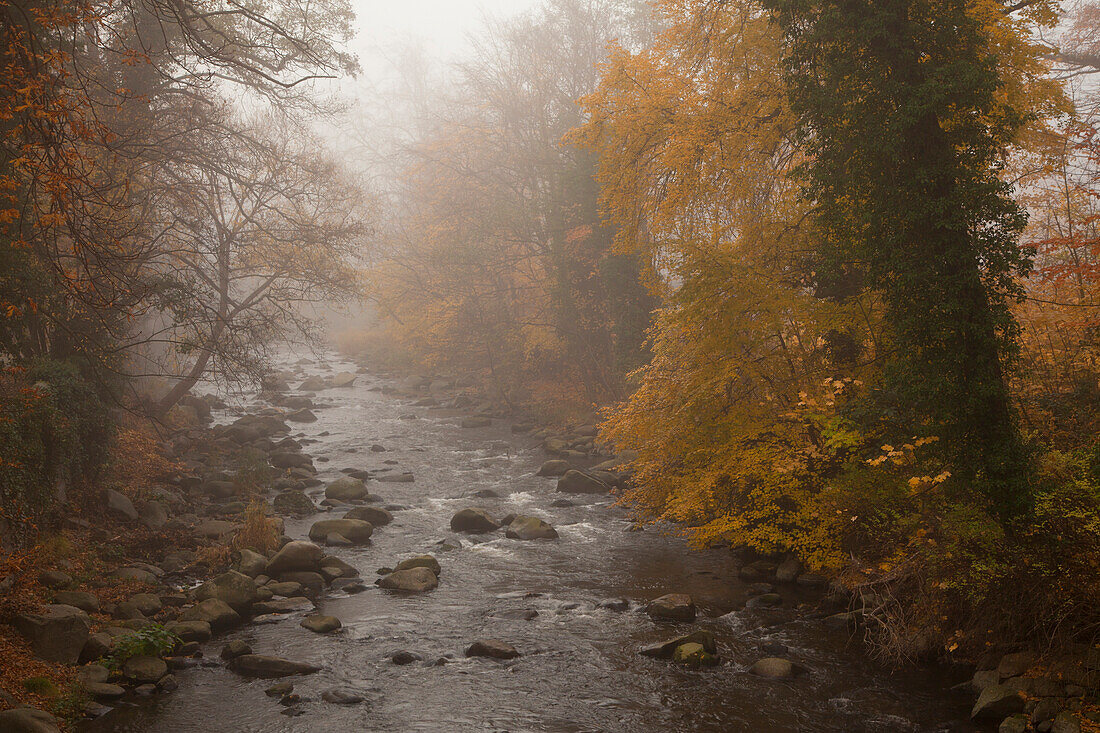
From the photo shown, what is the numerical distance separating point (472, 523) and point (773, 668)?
8.62 meters

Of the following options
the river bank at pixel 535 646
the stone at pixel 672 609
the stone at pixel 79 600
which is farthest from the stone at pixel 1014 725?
the stone at pixel 79 600

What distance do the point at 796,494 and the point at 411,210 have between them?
32806 millimetres

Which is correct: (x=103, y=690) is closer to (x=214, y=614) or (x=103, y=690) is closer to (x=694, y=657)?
(x=214, y=614)

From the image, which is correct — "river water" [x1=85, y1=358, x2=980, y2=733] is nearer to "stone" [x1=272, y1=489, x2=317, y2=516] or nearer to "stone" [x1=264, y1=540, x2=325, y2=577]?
"stone" [x1=272, y1=489, x2=317, y2=516]

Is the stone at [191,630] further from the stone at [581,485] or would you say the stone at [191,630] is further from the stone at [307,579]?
the stone at [581,485]

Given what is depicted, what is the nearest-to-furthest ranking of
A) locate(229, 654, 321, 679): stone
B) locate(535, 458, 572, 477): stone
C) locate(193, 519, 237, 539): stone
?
locate(229, 654, 321, 679): stone
locate(193, 519, 237, 539): stone
locate(535, 458, 572, 477): stone

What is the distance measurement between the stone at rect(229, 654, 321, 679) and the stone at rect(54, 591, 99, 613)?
2278mm

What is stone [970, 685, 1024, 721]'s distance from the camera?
8.09 metres

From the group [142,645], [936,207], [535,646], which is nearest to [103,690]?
[142,645]

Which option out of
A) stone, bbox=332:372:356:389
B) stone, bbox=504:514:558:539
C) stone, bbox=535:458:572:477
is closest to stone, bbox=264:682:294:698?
stone, bbox=504:514:558:539

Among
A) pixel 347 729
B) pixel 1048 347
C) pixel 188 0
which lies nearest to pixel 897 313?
pixel 1048 347

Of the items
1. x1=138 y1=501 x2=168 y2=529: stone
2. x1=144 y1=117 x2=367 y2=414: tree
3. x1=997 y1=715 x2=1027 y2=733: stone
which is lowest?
x1=997 y1=715 x2=1027 y2=733: stone

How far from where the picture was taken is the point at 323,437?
2766 cm

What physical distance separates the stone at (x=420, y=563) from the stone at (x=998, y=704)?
361 inches
